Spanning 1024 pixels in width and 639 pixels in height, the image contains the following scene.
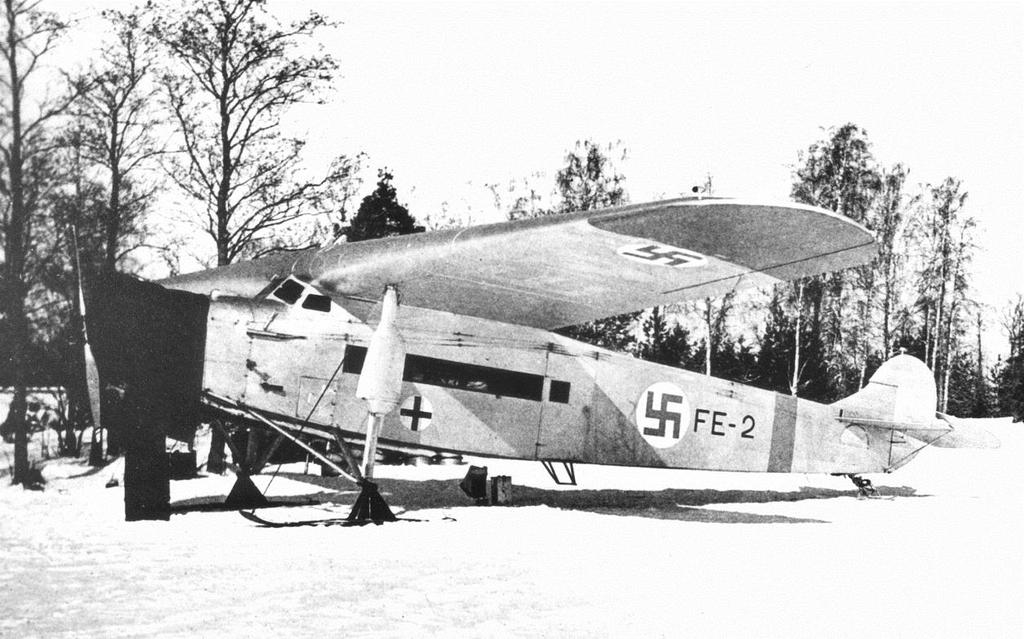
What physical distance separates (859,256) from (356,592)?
4.93 m

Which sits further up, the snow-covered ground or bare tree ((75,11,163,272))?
bare tree ((75,11,163,272))

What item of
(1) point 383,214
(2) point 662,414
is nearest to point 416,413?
(2) point 662,414

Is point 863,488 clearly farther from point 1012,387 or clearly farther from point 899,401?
point 1012,387

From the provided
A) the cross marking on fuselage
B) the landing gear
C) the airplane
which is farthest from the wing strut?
the landing gear

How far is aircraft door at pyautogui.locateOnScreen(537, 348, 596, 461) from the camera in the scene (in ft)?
31.3

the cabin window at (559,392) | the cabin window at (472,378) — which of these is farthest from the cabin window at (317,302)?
the cabin window at (559,392)

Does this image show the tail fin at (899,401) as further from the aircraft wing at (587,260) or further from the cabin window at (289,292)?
the cabin window at (289,292)

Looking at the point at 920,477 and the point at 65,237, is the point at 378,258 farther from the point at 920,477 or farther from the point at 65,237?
the point at 920,477

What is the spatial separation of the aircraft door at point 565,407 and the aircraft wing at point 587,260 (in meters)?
0.58

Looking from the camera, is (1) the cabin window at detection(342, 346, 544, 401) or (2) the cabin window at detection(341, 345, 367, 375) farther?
(1) the cabin window at detection(342, 346, 544, 401)

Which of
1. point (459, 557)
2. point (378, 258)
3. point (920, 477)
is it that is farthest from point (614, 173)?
point (459, 557)

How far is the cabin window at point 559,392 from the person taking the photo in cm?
958

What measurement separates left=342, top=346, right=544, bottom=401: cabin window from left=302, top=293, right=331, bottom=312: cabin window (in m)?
1.12

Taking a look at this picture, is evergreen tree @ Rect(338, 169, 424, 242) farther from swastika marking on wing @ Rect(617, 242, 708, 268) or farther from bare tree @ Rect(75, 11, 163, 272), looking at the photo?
swastika marking on wing @ Rect(617, 242, 708, 268)
